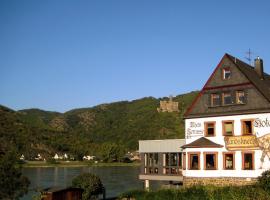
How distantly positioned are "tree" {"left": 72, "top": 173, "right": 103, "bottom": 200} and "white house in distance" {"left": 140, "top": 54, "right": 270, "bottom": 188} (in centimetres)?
731

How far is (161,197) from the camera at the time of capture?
2717 cm

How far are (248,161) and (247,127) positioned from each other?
8.44ft

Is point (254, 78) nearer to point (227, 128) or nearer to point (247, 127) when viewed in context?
point (247, 127)

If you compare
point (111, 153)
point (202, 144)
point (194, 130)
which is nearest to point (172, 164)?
point (194, 130)

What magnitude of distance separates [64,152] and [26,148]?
22.4 m

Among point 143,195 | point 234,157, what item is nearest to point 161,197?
point 143,195

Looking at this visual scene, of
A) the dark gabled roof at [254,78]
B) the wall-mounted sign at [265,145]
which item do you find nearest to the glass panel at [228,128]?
the wall-mounted sign at [265,145]

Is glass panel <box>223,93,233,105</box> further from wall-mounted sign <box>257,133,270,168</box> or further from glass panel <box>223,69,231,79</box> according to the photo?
wall-mounted sign <box>257,133,270,168</box>

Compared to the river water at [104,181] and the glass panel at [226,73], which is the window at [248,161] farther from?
the river water at [104,181]

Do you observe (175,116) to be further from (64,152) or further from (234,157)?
(234,157)

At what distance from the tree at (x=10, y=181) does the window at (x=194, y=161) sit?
521 inches

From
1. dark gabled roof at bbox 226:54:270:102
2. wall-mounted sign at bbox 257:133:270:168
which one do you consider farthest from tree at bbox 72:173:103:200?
dark gabled roof at bbox 226:54:270:102

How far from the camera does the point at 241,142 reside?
33.9 m

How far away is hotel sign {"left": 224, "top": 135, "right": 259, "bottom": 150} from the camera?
1312 inches
